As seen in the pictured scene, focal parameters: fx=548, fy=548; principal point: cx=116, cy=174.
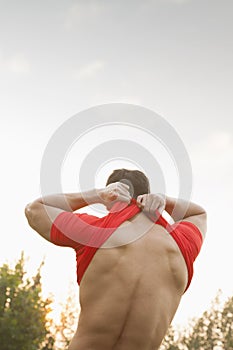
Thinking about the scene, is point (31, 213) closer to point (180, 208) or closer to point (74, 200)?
point (74, 200)

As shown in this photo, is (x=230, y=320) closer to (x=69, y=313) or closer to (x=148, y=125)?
(x=69, y=313)

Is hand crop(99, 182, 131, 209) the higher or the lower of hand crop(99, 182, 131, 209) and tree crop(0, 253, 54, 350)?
the higher

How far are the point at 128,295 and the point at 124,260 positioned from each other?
0.18 meters

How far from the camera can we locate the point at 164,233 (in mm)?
3012

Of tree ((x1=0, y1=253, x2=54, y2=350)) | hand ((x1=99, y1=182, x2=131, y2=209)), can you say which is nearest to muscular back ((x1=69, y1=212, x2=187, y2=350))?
hand ((x1=99, y1=182, x2=131, y2=209))

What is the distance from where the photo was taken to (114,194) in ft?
10.2

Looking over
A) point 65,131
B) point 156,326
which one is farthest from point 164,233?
point 65,131

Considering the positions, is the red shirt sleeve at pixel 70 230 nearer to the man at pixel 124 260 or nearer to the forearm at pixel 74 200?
the man at pixel 124 260

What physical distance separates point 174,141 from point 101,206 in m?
0.57

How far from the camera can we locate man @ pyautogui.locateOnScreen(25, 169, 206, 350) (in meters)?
2.75

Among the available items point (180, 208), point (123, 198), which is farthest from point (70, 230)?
point (180, 208)

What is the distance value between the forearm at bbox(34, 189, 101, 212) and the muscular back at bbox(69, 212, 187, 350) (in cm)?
36

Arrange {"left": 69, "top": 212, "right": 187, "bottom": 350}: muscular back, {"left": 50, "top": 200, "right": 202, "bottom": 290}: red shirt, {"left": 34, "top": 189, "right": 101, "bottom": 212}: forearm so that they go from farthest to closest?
{"left": 34, "top": 189, "right": 101, "bottom": 212}: forearm → {"left": 50, "top": 200, "right": 202, "bottom": 290}: red shirt → {"left": 69, "top": 212, "right": 187, "bottom": 350}: muscular back

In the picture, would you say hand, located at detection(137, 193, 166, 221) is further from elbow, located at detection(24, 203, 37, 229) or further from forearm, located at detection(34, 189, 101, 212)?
elbow, located at detection(24, 203, 37, 229)
